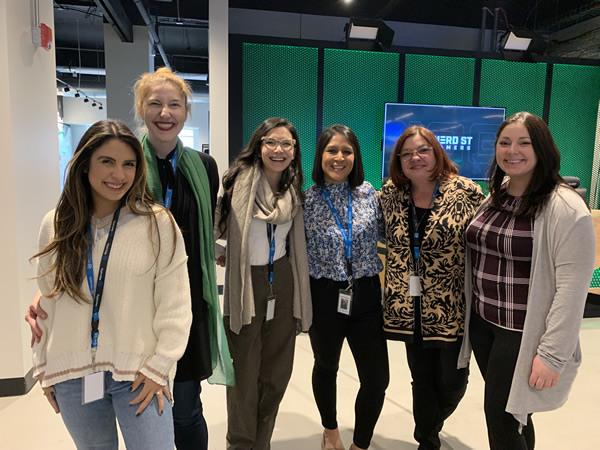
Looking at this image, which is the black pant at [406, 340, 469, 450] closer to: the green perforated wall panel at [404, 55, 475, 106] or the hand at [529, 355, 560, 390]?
the hand at [529, 355, 560, 390]

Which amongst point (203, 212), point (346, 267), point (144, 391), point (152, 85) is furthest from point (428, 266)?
point (152, 85)

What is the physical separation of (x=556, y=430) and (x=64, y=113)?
18.4 m

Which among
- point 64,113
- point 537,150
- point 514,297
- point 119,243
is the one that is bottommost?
point 514,297

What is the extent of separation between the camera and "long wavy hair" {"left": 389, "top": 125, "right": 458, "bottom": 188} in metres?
1.93

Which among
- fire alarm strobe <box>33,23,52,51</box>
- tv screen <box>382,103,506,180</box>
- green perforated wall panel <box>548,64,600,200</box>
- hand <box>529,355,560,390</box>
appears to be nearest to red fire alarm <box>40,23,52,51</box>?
fire alarm strobe <box>33,23,52,51</box>

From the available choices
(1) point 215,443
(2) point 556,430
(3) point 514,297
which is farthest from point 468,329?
(1) point 215,443

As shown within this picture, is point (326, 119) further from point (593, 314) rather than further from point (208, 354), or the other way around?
point (208, 354)

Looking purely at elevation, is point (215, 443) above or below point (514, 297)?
below

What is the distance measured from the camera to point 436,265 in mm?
1854

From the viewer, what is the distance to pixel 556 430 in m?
2.57

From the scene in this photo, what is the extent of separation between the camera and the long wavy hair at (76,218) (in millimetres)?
1216

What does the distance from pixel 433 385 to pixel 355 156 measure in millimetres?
1152

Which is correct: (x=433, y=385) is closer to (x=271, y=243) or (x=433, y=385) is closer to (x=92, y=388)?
(x=271, y=243)

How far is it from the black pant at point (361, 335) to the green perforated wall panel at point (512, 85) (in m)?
4.76
